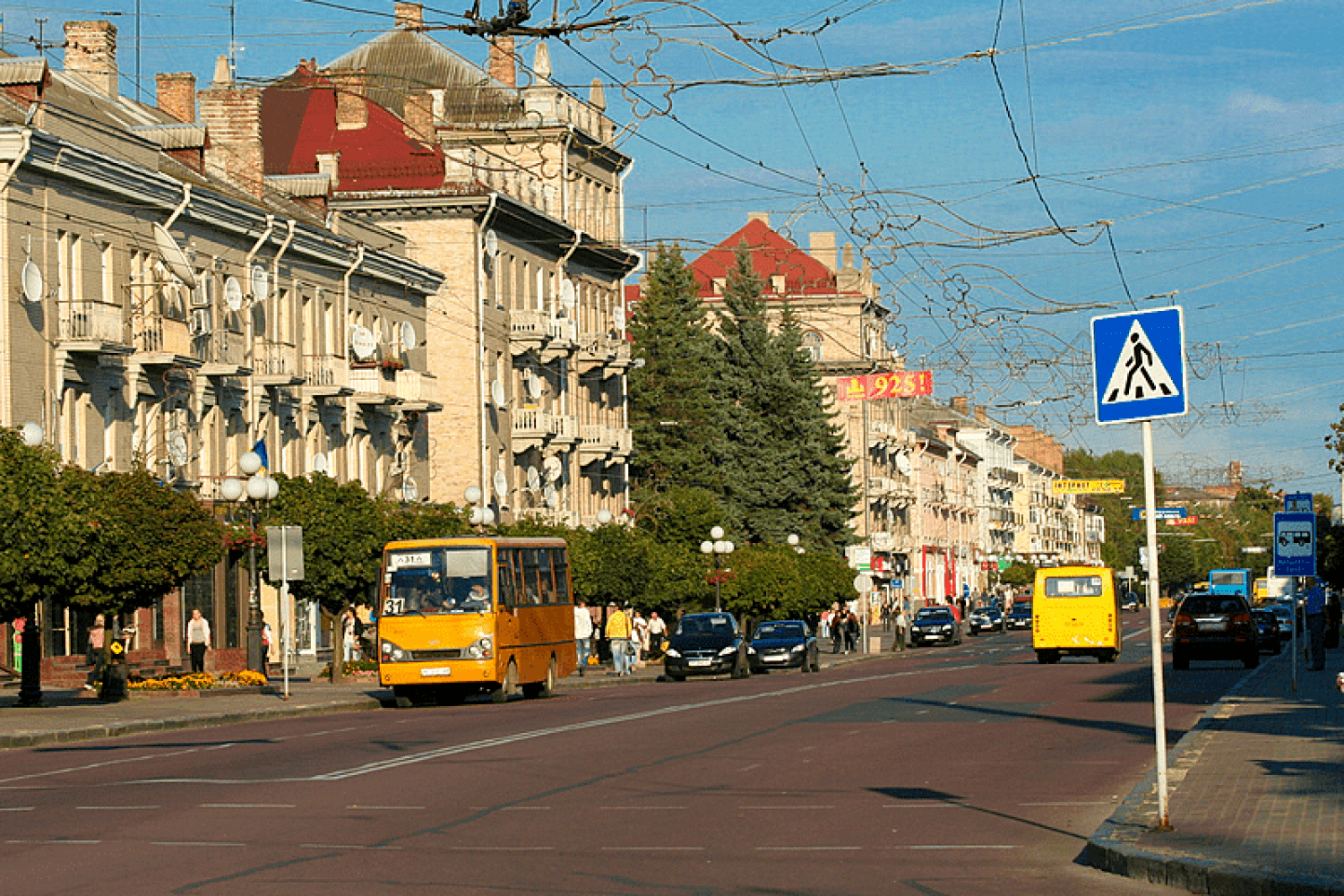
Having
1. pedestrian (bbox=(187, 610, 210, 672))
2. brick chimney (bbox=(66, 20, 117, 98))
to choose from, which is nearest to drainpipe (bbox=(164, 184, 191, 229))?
brick chimney (bbox=(66, 20, 117, 98))

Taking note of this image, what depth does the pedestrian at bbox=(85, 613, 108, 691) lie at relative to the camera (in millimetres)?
39688

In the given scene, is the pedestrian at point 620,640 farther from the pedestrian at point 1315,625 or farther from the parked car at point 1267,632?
the parked car at point 1267,632

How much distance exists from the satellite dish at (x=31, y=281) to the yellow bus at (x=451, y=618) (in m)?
10.5

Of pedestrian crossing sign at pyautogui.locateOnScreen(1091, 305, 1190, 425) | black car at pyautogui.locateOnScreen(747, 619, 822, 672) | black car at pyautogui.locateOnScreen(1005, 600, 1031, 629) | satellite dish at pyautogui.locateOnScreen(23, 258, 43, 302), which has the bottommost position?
black car at pyautogui.locateOnScreen(1005, 600, 1031, 629)

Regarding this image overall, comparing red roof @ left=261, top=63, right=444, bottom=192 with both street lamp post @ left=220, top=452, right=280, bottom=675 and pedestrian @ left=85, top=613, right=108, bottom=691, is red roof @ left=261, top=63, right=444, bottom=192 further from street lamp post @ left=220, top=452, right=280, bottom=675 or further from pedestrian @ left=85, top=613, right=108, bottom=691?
street lamp post @ left=220, top=452, right=280, bottom=675

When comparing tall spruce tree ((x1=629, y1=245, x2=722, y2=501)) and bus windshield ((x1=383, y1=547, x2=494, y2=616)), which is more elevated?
tall spruce tree ((x1=629, y1=245, x2=722, y2=501))

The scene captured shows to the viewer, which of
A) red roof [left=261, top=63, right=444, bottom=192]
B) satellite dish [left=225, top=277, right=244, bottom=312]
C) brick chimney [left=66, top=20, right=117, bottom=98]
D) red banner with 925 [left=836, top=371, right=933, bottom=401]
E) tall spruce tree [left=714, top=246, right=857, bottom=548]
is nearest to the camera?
satellite dish [left=225, top=277, right=244, bottom=312]

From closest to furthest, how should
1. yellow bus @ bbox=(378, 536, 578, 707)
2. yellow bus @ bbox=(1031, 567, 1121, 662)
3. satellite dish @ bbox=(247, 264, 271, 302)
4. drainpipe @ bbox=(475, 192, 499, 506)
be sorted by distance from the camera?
1. yellow bus @ bbox=(378, 536, 578, 707)
2. yellow bus @ bbox=(1031, 567, 1121, 662)
3. satellite dish @ bbox=(247, 264, 271, 302)
4. drainpipe @ bbox=(475, 192, 499, 506)

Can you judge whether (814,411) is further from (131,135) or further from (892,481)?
(131,135)

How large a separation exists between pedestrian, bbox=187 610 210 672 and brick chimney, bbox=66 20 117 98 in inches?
703

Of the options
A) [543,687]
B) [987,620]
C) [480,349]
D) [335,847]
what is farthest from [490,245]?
[335,847]

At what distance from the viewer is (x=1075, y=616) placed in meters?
51.5

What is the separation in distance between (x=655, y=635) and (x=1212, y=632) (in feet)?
80.0

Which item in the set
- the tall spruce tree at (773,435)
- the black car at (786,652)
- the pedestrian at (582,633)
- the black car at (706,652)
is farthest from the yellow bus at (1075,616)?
the tall spruce tree at (773,435)
